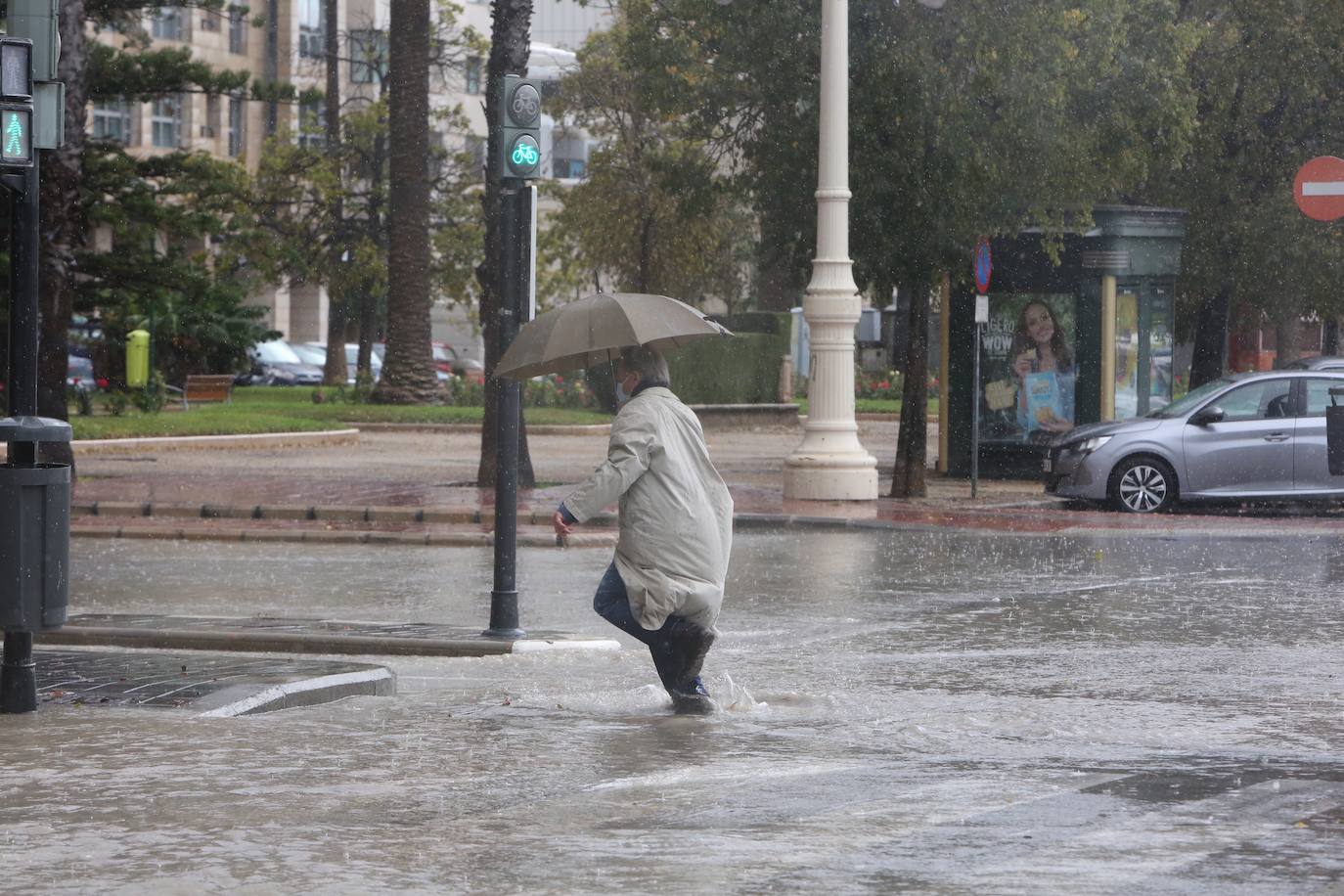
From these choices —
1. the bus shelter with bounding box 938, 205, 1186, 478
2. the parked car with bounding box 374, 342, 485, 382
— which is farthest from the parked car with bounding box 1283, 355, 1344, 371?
the parked car with bounding box 374, 342, 485, 382

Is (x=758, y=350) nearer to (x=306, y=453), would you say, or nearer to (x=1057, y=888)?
(x=306, y=453)

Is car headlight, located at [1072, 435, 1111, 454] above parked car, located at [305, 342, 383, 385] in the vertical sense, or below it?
below

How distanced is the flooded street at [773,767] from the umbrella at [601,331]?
1497 millimetres

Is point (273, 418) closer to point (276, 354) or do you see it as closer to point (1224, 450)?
point (1224, 450)

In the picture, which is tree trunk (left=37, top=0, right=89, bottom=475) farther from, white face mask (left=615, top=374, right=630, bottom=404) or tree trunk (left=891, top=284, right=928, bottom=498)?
white face mask (left=615, top=374, right=630, bottom=404)

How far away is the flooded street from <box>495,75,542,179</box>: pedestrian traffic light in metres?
2.64

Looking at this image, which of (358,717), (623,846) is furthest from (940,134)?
(623,846)

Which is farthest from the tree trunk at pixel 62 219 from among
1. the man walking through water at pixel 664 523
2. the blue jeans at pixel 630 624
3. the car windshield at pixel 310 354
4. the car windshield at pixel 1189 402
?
the car windshield at pixel 310 354

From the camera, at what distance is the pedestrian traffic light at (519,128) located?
37.1 feet

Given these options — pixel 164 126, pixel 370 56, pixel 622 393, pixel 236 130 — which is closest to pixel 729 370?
pixel 370 56

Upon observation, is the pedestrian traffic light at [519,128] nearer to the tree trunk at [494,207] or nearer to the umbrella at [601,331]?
the umbrella at [601,331]

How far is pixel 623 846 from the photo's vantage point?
6125 mm

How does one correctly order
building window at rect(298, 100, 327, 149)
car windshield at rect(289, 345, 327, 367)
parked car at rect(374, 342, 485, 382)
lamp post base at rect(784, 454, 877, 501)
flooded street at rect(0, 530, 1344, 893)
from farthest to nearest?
car windshield at rect(289, 345, 327, 367) < parked car at rect(374, 342, 485, 382) < building window at rect(298, 100, 327, 149) < lamp post base at rect(784, 454, 877, 501) < flooded street at rect(0, 530, 1344, 893)

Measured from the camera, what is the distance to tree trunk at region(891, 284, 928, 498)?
2300cm
